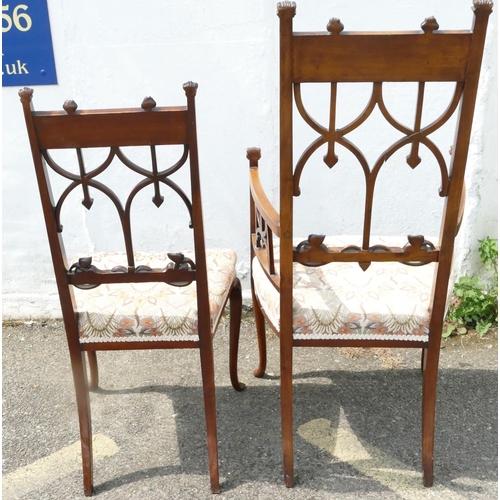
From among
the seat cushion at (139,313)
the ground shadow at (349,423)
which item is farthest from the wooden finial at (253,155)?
the ground shadow at (349,423)

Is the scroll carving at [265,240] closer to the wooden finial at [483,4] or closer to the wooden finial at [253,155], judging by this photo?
the wooden finial at [253,155]

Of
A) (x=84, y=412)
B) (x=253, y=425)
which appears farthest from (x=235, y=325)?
(x=84, y=412)

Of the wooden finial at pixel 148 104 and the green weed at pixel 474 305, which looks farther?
the green weed at pixel 474 305

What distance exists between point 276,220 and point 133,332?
0.59 metres

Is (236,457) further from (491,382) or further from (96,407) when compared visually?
(491,382)

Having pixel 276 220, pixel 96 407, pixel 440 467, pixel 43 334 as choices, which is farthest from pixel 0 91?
pixel 440 467

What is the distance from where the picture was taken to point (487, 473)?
1.97 metres

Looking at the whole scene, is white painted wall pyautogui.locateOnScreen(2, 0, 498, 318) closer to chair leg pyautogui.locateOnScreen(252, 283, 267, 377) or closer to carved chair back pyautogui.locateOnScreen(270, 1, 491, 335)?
chair leg pyautogui.locateOnScreen(252, 283, 267, 377)

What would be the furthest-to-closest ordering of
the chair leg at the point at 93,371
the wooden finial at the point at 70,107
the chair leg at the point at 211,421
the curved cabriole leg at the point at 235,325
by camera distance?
the chair leg at the point at 93,371 < the curved cabriole leg at the point at 235,325 < the chair leg at the point at 211,421 < the wooden finial at the point at 70,107

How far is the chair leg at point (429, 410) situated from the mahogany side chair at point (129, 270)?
70 cm

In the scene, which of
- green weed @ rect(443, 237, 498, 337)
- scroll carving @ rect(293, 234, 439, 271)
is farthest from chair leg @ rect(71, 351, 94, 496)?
green weed @ rect(443, 237, 498, 337)

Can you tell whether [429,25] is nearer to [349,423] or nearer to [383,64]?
[383,64]

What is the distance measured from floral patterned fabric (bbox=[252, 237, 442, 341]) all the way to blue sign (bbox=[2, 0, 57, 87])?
5.03 feet

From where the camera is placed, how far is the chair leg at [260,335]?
7.58 ft
